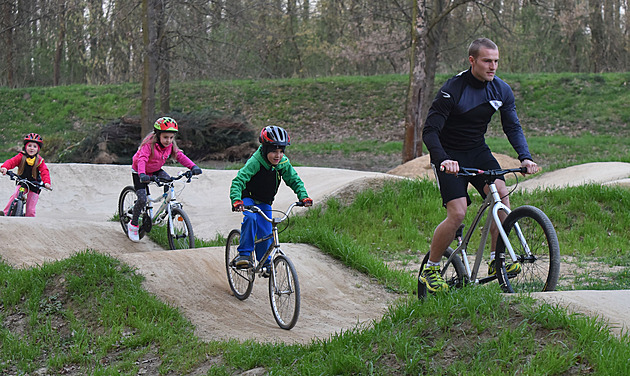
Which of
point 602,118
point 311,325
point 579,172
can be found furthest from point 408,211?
point 602,118

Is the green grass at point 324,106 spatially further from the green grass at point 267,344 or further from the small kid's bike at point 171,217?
the green grass at point 267,344

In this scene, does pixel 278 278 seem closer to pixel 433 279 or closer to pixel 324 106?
pixel 433 279

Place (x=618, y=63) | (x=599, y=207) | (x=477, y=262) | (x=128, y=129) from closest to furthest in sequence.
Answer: (x=477, y=262), (x=599, y=207), (x=128, y=129), (x=618, y=63)

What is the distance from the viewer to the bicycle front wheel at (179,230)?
27.5 ft

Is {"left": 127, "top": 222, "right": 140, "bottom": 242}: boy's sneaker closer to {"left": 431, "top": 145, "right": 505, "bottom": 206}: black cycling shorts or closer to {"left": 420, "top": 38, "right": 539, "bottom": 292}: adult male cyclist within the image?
{"left": 420, "top": 38, "right": 539, "bottom": 292}: adult male cyclist

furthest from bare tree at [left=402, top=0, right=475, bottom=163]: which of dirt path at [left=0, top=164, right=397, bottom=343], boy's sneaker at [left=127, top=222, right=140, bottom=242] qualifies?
boy's sneaker at [left=127, top=222, right=140, bottom=242]

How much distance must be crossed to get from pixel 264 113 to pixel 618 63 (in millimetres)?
17943

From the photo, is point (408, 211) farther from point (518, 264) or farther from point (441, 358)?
point (441, 358)

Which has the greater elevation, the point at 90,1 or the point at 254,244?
the point at 90,1

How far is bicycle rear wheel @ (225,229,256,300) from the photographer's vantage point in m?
6.53

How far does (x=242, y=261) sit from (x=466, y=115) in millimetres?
2458

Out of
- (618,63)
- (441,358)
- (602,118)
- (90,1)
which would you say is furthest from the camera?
(618,63)

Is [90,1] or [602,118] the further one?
[602,118]

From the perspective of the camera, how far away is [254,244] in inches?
251
